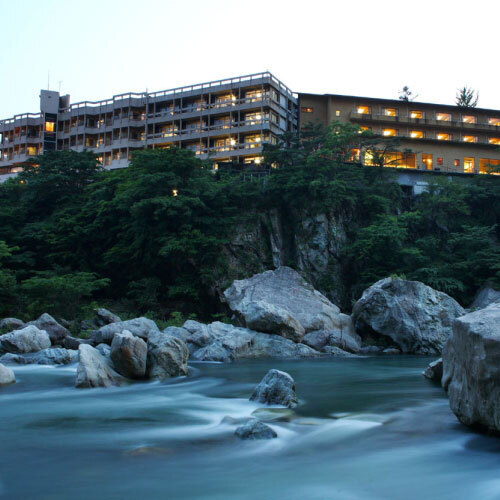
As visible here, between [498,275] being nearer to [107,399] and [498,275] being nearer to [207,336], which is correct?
[207,336]

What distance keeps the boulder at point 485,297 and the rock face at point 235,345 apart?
1374 cm

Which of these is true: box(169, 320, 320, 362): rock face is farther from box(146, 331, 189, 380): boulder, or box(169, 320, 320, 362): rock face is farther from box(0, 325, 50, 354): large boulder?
box(146, 331, 189, 380): boulder

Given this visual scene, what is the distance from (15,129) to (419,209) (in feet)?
194

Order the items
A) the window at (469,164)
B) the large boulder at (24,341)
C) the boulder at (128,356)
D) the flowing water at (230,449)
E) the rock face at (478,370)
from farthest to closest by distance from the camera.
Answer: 1. the window at (469,164)
2. the large boulder at (24,341)
3. the boulder at (128,356)
4. the rock face at (478,370)
5. the flowing water at (230,449)

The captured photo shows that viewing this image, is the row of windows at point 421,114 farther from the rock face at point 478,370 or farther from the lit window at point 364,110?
the rock face at point 478,370

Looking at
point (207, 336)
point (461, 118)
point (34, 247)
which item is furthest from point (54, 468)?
point (461, 118)

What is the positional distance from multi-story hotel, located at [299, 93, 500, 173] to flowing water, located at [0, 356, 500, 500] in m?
45.9

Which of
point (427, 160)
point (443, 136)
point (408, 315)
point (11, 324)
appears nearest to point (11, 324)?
point (11, 324)

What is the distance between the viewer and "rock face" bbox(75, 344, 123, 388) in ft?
36.5

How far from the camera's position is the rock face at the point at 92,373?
36.5 ft

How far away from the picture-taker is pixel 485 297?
2878 cm

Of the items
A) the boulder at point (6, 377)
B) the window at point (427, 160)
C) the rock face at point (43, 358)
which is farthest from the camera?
the window at point (427, 160)

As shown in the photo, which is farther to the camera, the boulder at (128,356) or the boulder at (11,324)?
the boulder at (11,324)

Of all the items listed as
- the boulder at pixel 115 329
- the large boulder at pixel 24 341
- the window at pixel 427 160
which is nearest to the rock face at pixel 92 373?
the boulder at pixel 115 329
